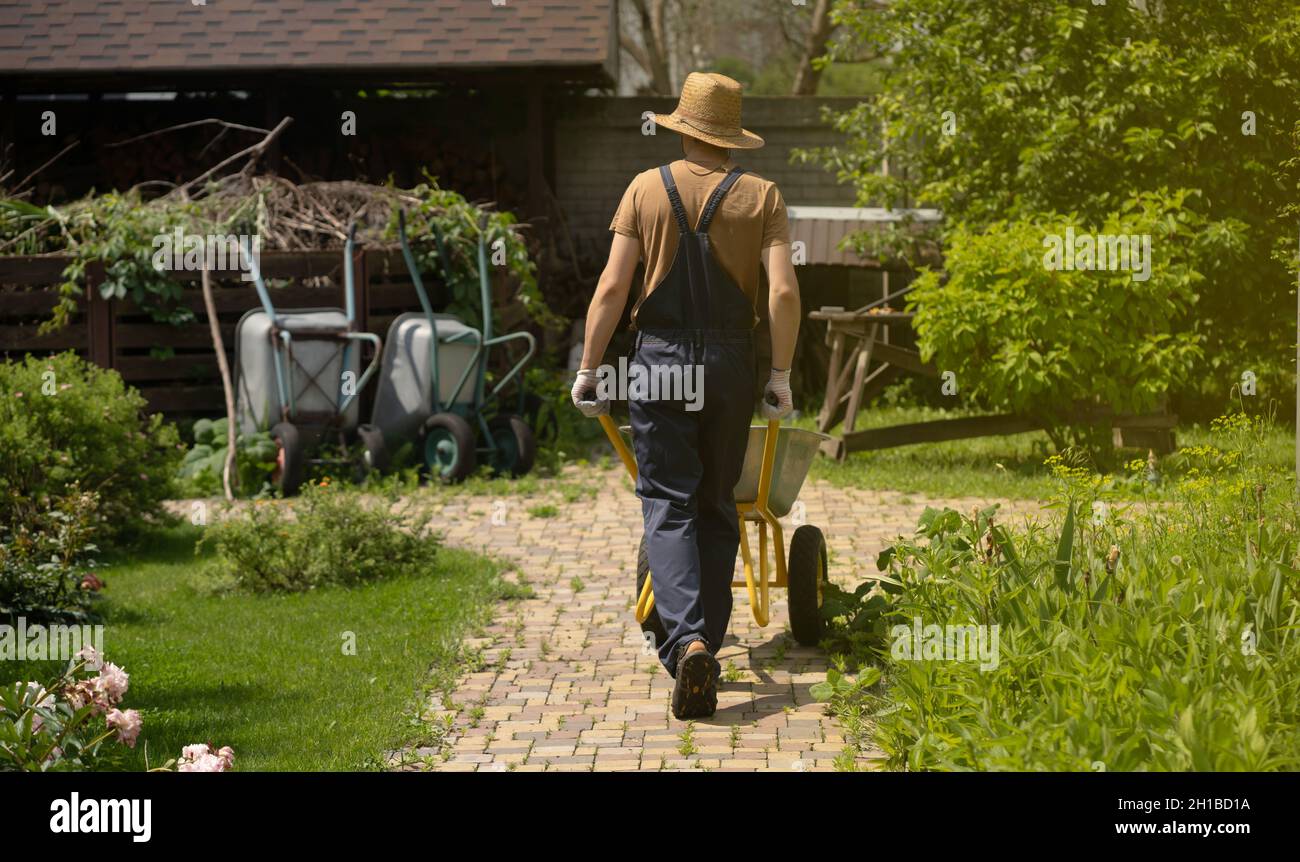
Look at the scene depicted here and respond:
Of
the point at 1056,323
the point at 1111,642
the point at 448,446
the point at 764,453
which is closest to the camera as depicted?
the point at 1111,642

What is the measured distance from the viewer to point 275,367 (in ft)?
36.5

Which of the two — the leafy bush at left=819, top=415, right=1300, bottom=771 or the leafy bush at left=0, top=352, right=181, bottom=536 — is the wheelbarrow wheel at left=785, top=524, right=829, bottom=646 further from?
the leafy bush at left=0, top=352, right=181, bottom=536

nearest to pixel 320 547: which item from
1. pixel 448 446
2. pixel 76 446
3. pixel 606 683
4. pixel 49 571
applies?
pixel 49 571

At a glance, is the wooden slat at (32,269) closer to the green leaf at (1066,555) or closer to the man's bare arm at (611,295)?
the man's bare arm at (611,295)

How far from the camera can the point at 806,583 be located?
6.40 meters

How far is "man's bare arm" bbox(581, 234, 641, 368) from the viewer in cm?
563

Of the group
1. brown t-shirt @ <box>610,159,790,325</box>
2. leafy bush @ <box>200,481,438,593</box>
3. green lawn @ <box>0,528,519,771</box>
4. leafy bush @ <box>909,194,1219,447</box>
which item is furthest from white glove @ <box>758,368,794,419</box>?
leafy bush @ <box>909,194,1219,447</box>

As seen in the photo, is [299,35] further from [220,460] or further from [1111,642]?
[1111,642]

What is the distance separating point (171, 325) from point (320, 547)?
4.36 metres

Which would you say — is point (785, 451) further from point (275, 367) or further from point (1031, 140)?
point (1031, 140)

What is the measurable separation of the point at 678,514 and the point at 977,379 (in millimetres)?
5894

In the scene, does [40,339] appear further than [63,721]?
Yes
